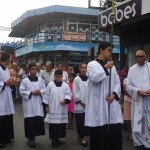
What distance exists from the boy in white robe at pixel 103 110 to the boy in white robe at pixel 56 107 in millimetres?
2287

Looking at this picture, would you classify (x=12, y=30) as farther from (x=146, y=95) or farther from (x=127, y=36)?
(x=146, y=95)

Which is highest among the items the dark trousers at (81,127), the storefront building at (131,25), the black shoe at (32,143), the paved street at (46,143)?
the storefront building at (131,25)

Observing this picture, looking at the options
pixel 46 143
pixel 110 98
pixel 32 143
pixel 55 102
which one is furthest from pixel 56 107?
pixel 110 98

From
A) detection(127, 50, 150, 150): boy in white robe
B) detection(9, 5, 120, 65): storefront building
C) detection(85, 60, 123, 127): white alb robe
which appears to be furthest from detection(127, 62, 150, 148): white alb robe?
detection(9, 5, 120, 65): storefront building

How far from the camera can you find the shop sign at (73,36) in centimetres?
2895

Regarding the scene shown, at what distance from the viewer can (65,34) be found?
28.9 m


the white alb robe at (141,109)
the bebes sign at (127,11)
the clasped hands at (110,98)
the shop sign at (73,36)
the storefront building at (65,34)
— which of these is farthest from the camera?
the shop sign at (73,36)

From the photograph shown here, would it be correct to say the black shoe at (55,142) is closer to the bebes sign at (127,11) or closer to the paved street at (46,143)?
the paved street at (46,143)

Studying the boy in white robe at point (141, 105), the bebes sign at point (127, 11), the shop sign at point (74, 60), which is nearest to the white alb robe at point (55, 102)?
the boy in white robe at point (141, 105)

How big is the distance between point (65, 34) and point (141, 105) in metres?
22.3

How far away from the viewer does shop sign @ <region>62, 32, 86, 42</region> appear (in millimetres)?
28953

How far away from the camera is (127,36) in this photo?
45.8 feet

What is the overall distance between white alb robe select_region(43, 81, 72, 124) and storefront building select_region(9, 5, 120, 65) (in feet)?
64.4

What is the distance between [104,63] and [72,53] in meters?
23.8
